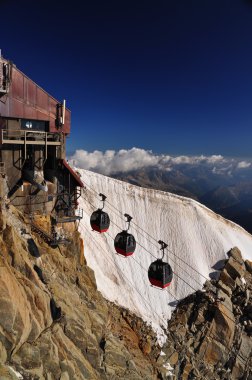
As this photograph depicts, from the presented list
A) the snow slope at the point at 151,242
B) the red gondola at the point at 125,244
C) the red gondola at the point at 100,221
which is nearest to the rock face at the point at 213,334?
the snow slope at the point at 151,242

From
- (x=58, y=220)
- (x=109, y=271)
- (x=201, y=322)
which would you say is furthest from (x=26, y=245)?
(x=201, y=322)

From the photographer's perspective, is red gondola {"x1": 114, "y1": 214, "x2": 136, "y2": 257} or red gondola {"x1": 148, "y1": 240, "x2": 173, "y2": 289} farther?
red gondola {"x1": 114, "y1": 214, "x2": 136, "y2": 257}

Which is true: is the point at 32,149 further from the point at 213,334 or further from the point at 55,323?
the point at 213,334

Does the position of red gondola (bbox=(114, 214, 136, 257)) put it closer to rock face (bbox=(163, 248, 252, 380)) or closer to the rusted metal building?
the rusted metal building

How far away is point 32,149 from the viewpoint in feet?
67.6

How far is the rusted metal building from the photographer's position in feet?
63.2

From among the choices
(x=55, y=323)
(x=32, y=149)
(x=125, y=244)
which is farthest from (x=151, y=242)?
(x=55, y=323)

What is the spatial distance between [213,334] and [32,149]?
23281 mm

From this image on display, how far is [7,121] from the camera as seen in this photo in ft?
66.2

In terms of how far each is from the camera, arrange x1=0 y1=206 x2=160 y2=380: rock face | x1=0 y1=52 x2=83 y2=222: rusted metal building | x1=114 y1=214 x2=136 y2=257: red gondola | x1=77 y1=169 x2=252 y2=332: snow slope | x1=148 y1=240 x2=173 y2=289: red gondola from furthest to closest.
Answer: x1=77 y1=169 x2=252 y2=332: snow slope, x1=0 y1=52 x2=83 y2=222: rusted metal building, x1=114 y1=214 x2=136 y2=257: red gondola, x1=148 y1=240 x2=173 y2=289: red gondola, x1=0 y1=206 x2=160 y2=380: rock face

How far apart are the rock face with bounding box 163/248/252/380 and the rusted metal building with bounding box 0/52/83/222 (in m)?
14.9

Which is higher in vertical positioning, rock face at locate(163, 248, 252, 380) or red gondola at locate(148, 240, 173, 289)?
red gondola at locate(148, 240, 173, 289)

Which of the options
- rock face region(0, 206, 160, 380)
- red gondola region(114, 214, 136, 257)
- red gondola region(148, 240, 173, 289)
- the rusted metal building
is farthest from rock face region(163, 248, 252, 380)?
the rusted metal building

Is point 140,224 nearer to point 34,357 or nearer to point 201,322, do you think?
point 201,322
